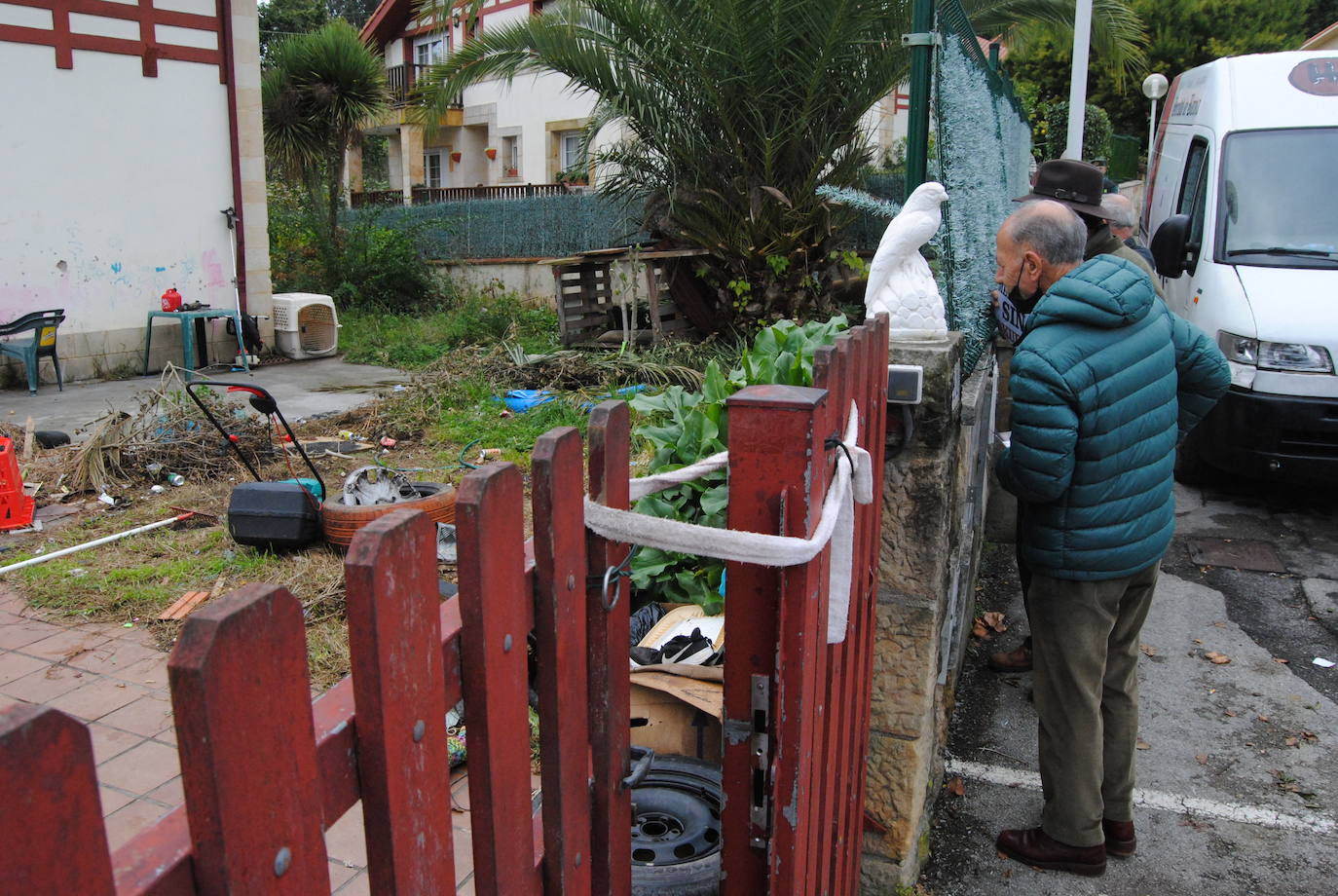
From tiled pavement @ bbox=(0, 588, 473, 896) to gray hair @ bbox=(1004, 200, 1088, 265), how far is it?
2.36 meters

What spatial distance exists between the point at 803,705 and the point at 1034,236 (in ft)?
6.59

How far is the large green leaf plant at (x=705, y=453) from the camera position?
11.2 feet

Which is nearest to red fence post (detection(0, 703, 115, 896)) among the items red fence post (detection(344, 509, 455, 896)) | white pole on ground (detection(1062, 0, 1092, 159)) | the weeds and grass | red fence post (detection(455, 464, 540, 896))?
red fence post (detection(344, 509, 455, 896))

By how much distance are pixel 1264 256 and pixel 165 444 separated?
733 cm

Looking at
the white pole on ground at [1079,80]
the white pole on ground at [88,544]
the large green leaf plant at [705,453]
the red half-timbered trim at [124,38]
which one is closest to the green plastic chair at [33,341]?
the red half-timbered trim at [124,38]

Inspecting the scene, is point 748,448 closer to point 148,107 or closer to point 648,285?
point 648,285

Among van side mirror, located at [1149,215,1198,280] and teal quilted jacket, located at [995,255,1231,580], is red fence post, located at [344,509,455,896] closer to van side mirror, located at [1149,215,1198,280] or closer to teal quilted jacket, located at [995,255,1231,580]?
teal quilted jacket, located at [995,255,1231,580]

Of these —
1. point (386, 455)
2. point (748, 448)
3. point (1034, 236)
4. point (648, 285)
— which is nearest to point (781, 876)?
point (748, 448)

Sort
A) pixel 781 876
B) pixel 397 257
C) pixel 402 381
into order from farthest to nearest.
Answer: pixel 397 257 < pixel 402 381 < pixel 781 876

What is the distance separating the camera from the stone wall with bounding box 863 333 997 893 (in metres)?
2.50

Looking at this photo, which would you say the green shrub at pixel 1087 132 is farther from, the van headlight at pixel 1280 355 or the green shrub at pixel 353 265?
the van headlight at pixel 1280 355

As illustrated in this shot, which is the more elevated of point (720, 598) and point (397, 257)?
point (397, 257)

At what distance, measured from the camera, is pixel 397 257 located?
17.3 meters

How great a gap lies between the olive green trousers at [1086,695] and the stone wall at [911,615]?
309mm
